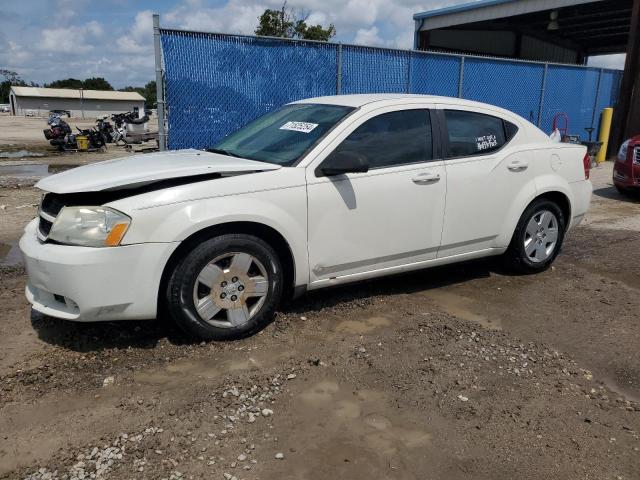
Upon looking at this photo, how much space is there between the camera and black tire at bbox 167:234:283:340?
3459mm

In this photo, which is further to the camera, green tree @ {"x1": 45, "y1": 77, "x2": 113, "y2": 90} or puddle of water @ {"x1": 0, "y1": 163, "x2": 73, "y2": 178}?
green tree @ {"x1": 45, "y1": 77, "x2": 113, "y2": 90}

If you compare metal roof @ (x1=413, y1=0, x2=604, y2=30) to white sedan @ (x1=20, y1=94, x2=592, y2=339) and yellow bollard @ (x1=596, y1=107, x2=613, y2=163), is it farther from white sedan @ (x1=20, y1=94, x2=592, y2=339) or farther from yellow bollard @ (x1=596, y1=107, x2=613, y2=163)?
white sedan @ (x1=20, y1=94, x2=592, y2=339)

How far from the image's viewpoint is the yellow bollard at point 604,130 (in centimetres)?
1600

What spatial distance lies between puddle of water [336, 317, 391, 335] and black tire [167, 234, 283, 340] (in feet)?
1.78

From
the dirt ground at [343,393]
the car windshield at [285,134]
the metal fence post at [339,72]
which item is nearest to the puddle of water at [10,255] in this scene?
the dirt ground at [343,393]

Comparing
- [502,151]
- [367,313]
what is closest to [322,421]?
[367,313]

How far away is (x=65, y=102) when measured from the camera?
275 ft

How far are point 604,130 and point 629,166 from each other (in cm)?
773

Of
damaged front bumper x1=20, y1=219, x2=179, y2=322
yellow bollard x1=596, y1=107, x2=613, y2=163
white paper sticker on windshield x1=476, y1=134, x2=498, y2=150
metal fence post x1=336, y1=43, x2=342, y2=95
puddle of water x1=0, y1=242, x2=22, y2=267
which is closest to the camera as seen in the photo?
damaged front bumper x1=20, y1=219, x2=179, y2=322

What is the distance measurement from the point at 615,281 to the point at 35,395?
496cm

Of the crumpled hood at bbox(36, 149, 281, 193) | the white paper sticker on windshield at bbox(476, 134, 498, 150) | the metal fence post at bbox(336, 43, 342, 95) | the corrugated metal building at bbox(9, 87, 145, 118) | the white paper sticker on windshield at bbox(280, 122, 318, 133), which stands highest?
the metal fence post at bbox(336, 43, 342, 95)

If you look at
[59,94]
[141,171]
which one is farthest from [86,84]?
[141,171]

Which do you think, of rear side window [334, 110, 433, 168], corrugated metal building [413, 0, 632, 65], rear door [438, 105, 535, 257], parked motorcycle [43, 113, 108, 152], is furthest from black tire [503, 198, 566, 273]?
parked motorcycle [43, 113, 108, 152]

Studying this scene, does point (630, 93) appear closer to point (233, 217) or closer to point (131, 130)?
point (233, 217)
